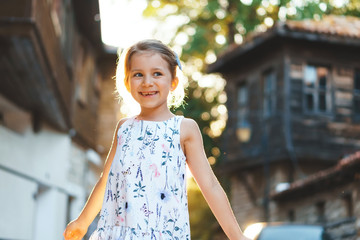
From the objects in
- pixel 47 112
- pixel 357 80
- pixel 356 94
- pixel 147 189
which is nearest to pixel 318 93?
pixel 356 94

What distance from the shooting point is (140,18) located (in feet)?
86.3

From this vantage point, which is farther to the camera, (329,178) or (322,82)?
(322,82)

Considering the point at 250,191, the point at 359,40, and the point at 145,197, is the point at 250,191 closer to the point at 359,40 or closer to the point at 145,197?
the point at 359,40

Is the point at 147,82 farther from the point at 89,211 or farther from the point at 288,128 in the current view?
the point at 288,128

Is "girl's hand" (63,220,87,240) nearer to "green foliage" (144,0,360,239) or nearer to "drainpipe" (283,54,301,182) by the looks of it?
"drainpipe" (283,54,301,182)

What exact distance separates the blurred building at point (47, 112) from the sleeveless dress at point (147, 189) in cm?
667

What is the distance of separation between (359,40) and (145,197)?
64.2 ft

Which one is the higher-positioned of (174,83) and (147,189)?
(174,83)

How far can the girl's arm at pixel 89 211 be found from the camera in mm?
3662

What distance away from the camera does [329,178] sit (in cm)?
1609

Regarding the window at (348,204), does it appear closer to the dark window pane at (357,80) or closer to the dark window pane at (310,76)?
the dark window pane at (310,76)

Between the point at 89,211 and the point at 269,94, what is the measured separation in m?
19.8

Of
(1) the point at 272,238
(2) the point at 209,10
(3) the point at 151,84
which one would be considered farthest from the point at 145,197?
(2) the point at 209,10

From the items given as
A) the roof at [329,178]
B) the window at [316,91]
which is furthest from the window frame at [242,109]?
the roof at [329,178]
